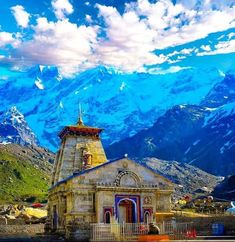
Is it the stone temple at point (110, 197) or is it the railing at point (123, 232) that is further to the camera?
the stone temple at point (110, 197)

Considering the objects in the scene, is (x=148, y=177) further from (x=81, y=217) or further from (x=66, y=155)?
(x=66, y=155)

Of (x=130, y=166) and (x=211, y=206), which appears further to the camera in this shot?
(x=211, y=206)

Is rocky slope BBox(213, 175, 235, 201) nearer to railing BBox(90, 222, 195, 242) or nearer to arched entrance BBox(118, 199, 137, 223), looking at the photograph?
arched entrance BBox(118, 199, 137, 223)

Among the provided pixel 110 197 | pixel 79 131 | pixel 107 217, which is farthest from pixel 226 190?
pixel 110 197

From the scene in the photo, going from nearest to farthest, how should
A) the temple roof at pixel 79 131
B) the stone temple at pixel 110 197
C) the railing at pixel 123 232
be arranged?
the railing at pixel 123 232
the stone temple at pixel 110 197
the temple roof at pixel 79 131

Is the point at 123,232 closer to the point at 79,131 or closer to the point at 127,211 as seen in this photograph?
the point at 127,211

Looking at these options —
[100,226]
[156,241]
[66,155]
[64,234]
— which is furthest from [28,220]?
[156,241]

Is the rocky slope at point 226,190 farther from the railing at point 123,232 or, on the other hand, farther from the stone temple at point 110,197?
the railing at point 123,232

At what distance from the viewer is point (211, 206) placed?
71438mm

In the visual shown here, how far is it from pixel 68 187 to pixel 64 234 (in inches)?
202

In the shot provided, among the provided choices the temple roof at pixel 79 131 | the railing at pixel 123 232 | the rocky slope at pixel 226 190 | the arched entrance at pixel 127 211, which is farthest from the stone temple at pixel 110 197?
the rocky slope at pixel 226 190

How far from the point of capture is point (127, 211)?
48531 millimetres

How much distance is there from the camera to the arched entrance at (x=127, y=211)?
47938mm

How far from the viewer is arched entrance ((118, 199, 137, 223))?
157 ft
